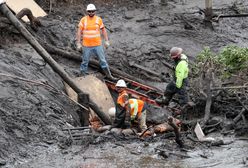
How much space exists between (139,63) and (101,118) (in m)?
4.78

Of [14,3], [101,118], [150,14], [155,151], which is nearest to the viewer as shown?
[155,151]

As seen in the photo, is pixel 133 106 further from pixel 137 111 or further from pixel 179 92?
pixel 179 92

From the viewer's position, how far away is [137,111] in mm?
16281

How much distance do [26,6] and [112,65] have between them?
3.66 metres

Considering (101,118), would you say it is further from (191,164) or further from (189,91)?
(191,164)

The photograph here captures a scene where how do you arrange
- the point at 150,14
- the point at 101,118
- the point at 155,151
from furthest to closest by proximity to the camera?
1. the point at 150,14
2. the point at 101,118
3. the point at 155,151

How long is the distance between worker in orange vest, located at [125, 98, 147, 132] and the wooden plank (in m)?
6.45

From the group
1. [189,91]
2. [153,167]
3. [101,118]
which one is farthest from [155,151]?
[189,91]

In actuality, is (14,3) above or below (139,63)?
above

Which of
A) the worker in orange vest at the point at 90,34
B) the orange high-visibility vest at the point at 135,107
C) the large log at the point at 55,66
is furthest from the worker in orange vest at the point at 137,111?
the worker in orange vest at the point at 90,34

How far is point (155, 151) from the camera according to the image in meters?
14.0

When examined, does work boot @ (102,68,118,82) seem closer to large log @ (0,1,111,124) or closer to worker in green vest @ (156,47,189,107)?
worker in green vest @ (156,47,189,107)

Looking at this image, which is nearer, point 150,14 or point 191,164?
point 191,164

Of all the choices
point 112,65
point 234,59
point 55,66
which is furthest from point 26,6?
point 234,59
